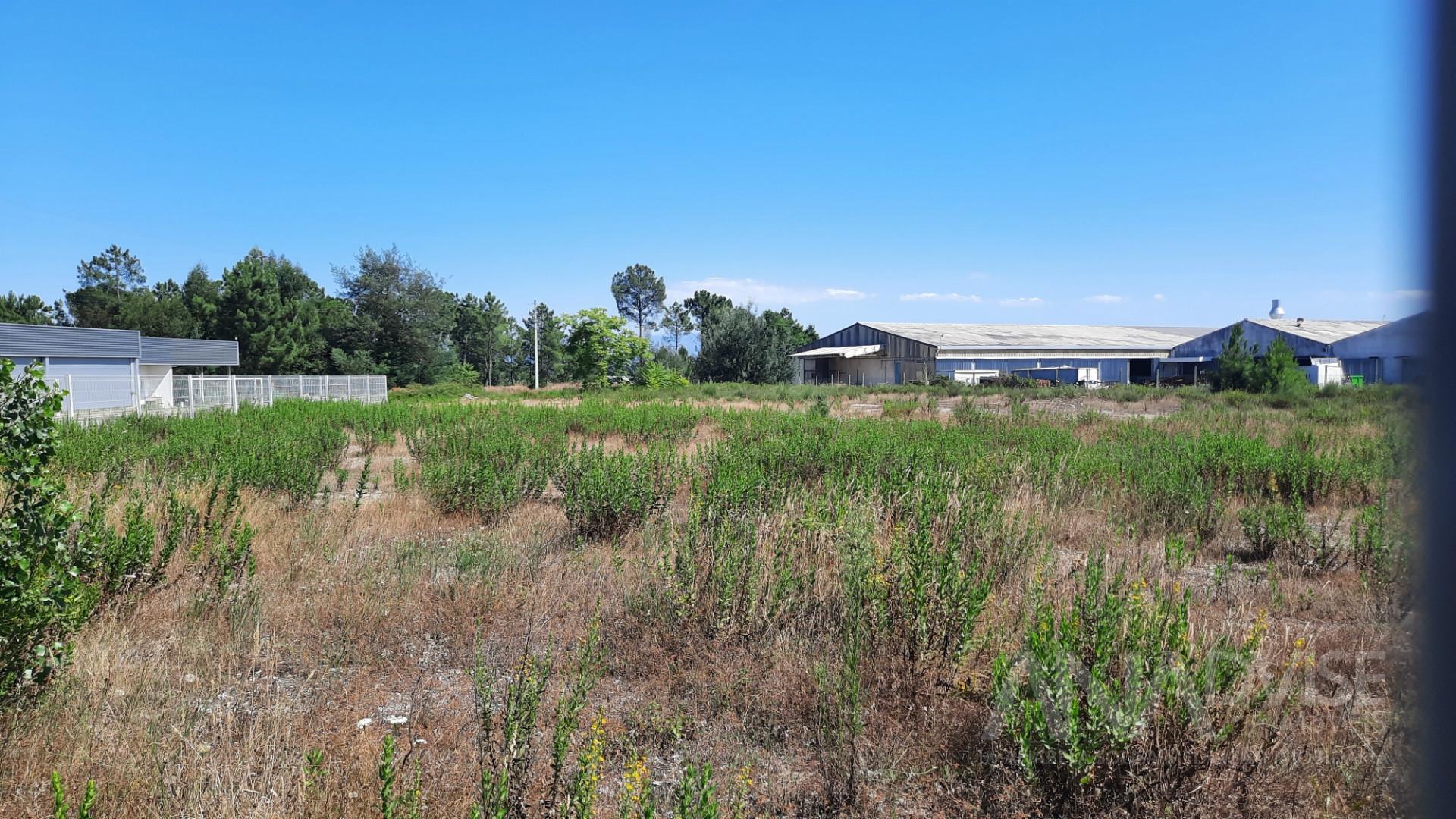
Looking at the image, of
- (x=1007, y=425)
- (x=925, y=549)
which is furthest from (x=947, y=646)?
(x=1007, y=425)

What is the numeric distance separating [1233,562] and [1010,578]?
93.3 inches

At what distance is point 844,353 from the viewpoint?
54.2 meters

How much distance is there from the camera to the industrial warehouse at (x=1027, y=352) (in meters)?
41.1

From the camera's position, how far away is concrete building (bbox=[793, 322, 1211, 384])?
47.1 meters

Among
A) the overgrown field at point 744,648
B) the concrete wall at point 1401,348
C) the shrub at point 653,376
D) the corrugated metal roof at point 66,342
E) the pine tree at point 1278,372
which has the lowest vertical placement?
the overgrown field at point 744,648

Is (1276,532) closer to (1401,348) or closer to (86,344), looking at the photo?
(1401,348)

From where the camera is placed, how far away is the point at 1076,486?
8195 millimetres

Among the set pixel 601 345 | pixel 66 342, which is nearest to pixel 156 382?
pixel 66 342

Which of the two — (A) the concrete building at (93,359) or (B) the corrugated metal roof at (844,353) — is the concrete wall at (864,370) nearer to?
(B) the corrugated metal roof at (844,353)

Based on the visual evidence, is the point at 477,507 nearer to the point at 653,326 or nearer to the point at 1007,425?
the point at 1007,425

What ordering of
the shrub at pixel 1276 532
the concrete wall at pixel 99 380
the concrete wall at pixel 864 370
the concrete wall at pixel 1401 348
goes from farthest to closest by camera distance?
1. the concrete wall at pixel 864 370
2. the concrete wall at pixel 99 380
3. the shrub at pixel 1276 532
4. the concrete wall at pixel 1401 348

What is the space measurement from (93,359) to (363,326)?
2575 centimetres

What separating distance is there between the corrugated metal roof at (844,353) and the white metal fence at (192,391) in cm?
2831

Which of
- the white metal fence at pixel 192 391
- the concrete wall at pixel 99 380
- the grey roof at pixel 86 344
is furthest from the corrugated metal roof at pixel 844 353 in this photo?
the concrete wall at pixel 99 380
